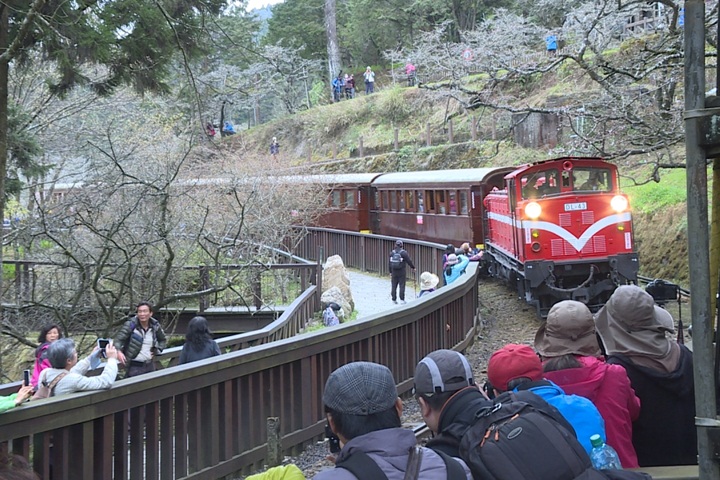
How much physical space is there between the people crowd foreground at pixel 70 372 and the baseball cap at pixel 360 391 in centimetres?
299

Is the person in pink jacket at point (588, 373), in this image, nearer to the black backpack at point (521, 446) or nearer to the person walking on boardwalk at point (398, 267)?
the black backpack at point (521, 446)

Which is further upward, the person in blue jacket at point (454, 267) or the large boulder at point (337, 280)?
the person in blue jacket at point (454, 267)

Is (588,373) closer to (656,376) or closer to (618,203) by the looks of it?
(656,376)

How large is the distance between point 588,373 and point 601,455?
57cm

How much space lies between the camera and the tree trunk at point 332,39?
55128mm

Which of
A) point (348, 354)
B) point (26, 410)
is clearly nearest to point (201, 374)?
point (26, 410)

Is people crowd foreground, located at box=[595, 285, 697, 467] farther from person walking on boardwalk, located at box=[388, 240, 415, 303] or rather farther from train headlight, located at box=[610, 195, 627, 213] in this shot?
person walking on boardwalk, located at box=[388, 240, 415, 303]

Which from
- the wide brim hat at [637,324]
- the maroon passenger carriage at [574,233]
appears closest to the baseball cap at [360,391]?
the wide brim hat at [637,324]

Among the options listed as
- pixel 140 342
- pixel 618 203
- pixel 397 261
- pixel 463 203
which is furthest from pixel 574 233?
pixel 140 342

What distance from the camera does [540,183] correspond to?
52.0 feet

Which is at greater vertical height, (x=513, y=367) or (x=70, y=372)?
(x=513, y=367)

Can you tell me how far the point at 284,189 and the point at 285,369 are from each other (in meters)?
20.1

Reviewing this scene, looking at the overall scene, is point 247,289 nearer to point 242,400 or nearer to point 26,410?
point 242,400

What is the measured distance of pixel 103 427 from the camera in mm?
5344
